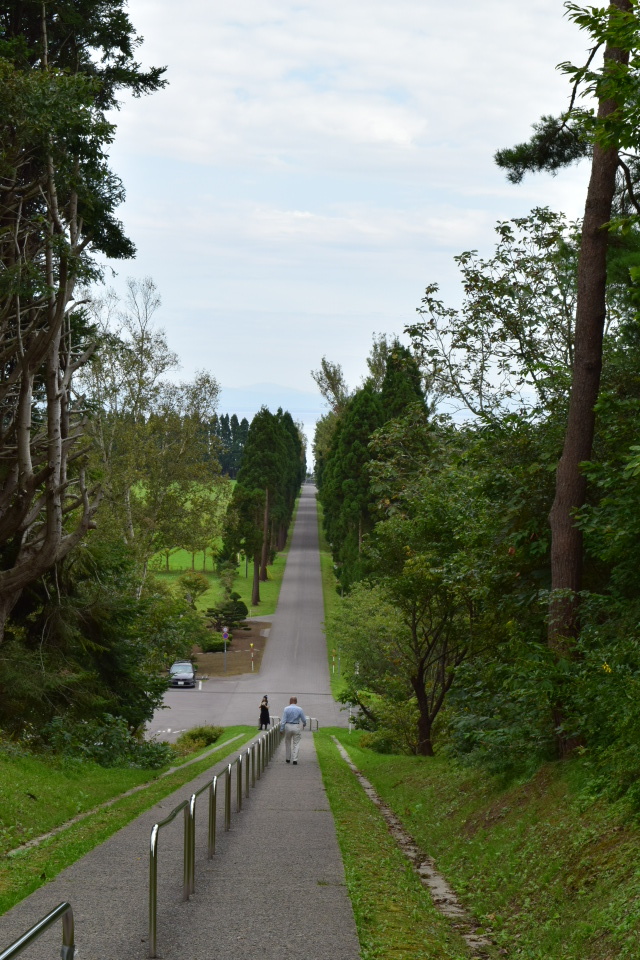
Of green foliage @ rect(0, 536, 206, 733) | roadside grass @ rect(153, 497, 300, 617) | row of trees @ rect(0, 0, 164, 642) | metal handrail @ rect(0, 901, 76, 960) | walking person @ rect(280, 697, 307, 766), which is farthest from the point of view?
roadside grass @ rect(153, 497, 300, 617)

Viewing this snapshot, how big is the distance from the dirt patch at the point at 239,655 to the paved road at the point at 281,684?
661mm

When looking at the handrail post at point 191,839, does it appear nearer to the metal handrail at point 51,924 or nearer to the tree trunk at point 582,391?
the metal handrail at point 51,924

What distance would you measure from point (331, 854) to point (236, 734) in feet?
88.0

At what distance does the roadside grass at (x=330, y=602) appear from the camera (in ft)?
171

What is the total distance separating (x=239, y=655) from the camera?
6234cm

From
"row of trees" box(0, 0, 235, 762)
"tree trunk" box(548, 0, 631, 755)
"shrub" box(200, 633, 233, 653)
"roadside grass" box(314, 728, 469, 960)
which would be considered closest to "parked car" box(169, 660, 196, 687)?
"shrub" box(200, 633, 233, 653)

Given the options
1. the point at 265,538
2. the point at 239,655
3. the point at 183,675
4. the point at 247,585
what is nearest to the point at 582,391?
the point at 183,675

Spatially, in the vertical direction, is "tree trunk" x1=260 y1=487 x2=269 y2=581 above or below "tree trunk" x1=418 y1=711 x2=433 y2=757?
above

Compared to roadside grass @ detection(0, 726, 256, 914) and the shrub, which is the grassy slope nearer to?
roadside grass @ detection(0, 726, 256, 914)

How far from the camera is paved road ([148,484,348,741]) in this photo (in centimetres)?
4338

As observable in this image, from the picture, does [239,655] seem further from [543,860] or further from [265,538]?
[543,860]

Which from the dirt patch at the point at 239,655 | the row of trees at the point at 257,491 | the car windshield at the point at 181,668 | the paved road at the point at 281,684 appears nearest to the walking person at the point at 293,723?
the paved road at the point at 281,684

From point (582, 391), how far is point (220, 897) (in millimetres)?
7246

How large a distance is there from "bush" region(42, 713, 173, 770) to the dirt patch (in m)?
37.2
